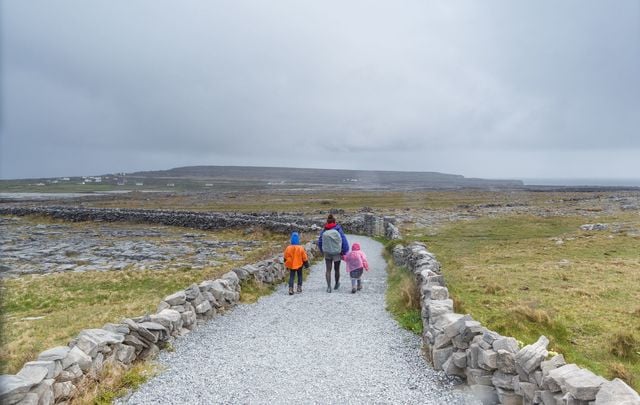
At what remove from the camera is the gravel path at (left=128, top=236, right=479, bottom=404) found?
7852 mm

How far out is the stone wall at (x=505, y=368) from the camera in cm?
572

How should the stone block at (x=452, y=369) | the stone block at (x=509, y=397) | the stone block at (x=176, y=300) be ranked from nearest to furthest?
the stone block at (x=509, y=397)
the stone block at (x=452, y=369)
the stone block at (x=176, y=300)

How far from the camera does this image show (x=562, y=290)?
54.0ft

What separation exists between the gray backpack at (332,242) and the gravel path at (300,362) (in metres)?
2.67

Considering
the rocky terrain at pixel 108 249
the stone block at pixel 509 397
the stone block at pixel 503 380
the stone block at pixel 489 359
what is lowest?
the rocky terrain at pixel 108 249

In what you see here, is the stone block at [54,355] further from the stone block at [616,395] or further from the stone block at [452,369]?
the stone block at [616,395]

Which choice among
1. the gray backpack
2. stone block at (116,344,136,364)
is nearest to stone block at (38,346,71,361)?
stone block at (116,344,136,364)

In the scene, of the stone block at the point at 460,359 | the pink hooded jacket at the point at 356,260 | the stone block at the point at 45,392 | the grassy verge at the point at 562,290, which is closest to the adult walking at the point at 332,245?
the pink hooded jacket at the point at 356,260

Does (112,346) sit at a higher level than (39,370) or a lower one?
lower

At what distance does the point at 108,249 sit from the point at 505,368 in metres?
33.4

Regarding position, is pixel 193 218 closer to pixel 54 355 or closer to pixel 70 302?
pixel 70 302

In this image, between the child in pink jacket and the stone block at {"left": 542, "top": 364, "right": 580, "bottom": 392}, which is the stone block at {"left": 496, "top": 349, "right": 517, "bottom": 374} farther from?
the child in pink jacket

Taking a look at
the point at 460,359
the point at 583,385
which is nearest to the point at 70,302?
the point at 460,359

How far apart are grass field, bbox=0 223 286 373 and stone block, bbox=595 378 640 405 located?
947 centimetres
